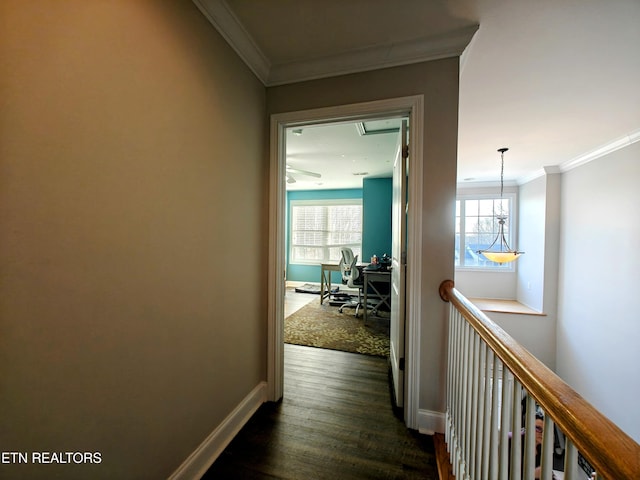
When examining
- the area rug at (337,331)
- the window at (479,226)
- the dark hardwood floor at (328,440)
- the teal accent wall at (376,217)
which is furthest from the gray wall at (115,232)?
the window at (479,226)

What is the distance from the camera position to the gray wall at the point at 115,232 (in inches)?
27.5

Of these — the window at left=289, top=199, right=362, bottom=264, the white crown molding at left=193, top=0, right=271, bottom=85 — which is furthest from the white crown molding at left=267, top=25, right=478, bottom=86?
the window at left=289, top=199, right=362, bottom=264

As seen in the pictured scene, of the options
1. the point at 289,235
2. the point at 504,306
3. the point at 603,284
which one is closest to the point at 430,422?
the point at 603,284

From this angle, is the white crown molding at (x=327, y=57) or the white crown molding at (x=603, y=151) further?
the white crown molding at (x=603, y=151)

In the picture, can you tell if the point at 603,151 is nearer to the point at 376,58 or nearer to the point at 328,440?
the point at 376,58

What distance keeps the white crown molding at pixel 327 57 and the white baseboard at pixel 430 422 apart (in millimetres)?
2255

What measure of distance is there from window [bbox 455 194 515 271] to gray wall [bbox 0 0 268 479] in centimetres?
567

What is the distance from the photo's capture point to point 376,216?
565cm

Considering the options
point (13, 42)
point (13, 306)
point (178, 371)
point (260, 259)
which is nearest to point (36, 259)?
point (13, 306)

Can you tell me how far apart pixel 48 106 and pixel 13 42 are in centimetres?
15

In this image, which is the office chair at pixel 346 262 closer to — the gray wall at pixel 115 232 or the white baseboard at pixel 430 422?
the white baseboard at pixel 430 422

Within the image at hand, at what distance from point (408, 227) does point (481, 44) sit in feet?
3.97

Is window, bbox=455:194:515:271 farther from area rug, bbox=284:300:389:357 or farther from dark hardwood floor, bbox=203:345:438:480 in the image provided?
dark hardwood floor, bbox=203:345:438:480

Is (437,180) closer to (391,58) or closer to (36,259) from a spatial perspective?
(391,58)
